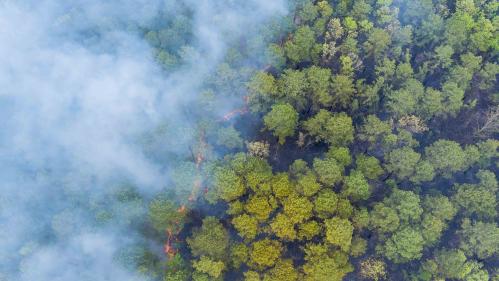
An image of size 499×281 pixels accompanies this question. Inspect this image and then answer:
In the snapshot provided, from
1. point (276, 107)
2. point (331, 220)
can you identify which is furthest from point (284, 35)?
point (331, 220)

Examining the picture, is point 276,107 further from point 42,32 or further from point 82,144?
point 42,32

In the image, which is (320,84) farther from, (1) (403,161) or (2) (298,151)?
(1) (403,161)

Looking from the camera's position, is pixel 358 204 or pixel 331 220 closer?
pixel 331 220

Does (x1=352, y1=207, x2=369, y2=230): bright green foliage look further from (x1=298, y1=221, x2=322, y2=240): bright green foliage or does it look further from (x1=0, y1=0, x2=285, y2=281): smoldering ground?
(x1=0, y1=0, x2=285, y2=281): smoldering ground

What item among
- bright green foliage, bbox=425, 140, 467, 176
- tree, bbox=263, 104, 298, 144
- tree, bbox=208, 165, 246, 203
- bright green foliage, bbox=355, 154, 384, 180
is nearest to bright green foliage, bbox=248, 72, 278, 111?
tree, bbox=263, 104, 298, 144

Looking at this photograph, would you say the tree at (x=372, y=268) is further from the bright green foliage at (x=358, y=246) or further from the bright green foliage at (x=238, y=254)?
the bright green foliage at (x=238, y=254)

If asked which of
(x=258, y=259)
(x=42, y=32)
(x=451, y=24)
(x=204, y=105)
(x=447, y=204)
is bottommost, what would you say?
(x=258, y=259)
